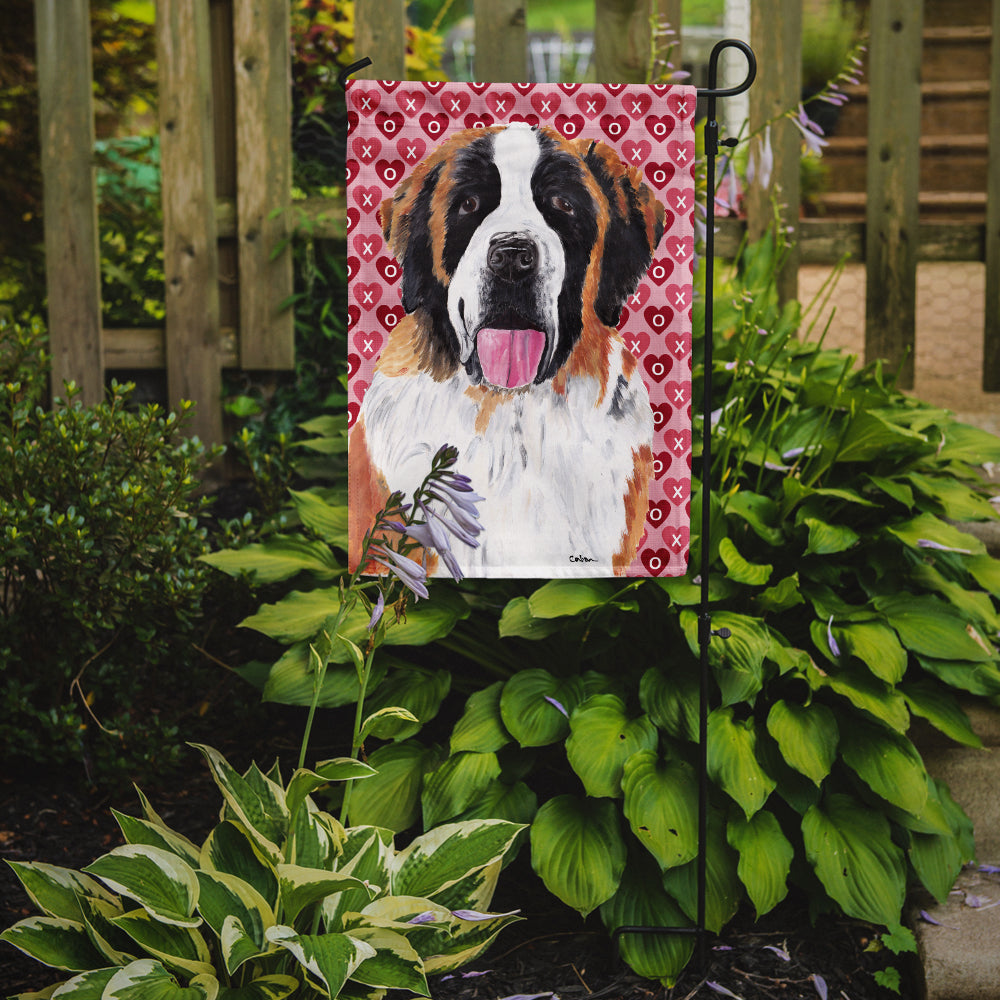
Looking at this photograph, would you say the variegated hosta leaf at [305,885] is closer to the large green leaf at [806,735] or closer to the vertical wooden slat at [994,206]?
the large green leaf at [806,735]

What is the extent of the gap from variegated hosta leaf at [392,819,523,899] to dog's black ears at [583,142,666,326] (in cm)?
94

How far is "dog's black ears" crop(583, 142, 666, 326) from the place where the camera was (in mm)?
1794

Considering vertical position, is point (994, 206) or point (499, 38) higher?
point (499, 38)

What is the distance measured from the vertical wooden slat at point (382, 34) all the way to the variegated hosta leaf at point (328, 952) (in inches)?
101

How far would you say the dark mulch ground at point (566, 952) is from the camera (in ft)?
5.99

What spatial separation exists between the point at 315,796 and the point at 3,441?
1.06 meters

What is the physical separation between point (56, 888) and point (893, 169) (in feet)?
10.6

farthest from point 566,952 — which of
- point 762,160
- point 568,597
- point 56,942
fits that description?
point 762,160

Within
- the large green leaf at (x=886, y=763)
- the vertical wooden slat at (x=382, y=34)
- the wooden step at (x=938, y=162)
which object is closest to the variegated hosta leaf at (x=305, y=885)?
the large green leaf at (x=886, y=763)

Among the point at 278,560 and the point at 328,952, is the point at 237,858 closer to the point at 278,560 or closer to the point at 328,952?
the point at 328,952

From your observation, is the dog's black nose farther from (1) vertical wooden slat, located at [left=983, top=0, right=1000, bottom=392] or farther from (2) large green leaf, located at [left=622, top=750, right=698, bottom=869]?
(1) vertical wooden slat, located at [left=983, top=0, right=1000, bottom=392]

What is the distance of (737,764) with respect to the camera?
1884 millimetres

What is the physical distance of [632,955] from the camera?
185 cm

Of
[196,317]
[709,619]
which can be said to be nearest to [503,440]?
[709,619]
